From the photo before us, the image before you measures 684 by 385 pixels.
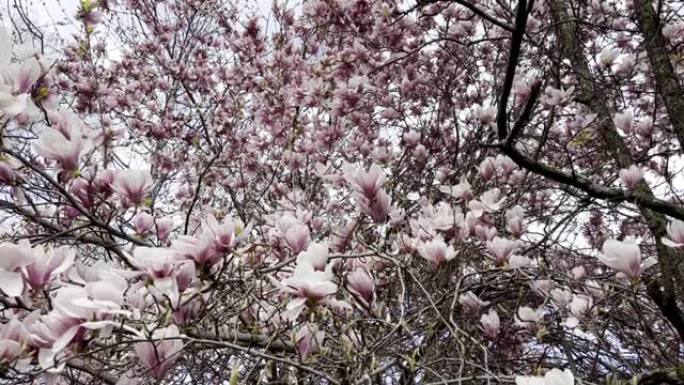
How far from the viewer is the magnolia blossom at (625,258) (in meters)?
1.37

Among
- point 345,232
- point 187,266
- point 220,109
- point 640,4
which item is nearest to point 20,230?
point 220,109

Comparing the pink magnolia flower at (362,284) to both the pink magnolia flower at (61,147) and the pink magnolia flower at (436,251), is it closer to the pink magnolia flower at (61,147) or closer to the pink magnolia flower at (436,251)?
the pink magnolia flower at (436,251)

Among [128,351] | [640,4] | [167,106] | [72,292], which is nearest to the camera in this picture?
[72,292]

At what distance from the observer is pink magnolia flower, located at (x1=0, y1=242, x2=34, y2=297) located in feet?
2.84

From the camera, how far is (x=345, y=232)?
1.83 meters

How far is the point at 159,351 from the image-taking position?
1003 mm

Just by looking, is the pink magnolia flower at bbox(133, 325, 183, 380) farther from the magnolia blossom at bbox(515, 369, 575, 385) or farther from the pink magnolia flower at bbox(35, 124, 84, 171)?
the magnolia blossom at bbox(515, 369, 575, 385)

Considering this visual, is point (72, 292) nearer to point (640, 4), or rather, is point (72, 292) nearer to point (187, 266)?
point (187, 266)

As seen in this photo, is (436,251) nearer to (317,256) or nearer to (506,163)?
(317,256)

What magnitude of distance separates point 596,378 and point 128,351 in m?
2.26

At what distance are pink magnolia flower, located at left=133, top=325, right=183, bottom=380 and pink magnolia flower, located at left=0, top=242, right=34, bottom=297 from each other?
252 millimetres

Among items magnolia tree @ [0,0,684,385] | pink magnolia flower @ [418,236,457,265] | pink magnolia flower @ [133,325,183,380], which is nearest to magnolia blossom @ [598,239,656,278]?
magnolia tree @ [0,0,684,385]

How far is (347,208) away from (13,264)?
2985 millimetres

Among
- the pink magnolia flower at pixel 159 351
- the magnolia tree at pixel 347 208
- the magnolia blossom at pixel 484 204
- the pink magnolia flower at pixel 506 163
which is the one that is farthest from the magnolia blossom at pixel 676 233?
the pink magnolia flower at pixel 159 351
